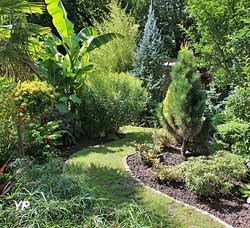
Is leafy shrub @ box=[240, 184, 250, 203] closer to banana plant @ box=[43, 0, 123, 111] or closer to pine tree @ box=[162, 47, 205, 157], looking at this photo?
pine tree @ box=[162, 47, 205, 157]

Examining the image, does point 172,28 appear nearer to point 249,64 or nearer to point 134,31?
point 134,31

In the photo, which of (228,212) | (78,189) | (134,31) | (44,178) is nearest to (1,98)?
(44,178)

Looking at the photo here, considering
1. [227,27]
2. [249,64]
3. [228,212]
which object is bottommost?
[228,212]

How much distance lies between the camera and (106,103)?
934 cm

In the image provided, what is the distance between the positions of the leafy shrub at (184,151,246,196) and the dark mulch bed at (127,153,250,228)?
0.39 feet

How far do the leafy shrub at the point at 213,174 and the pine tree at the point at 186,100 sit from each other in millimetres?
1020

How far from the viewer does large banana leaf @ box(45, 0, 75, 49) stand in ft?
28.5

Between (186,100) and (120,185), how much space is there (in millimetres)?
2052

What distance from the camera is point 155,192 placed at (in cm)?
585

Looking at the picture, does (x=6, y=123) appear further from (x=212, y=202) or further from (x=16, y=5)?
(x=212, y=202)

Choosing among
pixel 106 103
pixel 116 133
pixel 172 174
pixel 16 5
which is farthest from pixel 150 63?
pixel 16 5

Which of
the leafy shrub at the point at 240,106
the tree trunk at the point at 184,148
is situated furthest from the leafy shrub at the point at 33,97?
the leafy shrub at the point at 240,106

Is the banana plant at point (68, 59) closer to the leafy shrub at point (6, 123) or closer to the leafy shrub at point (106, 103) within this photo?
the leafy shrub at point (106, 103)

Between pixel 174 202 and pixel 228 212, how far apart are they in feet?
2.49
